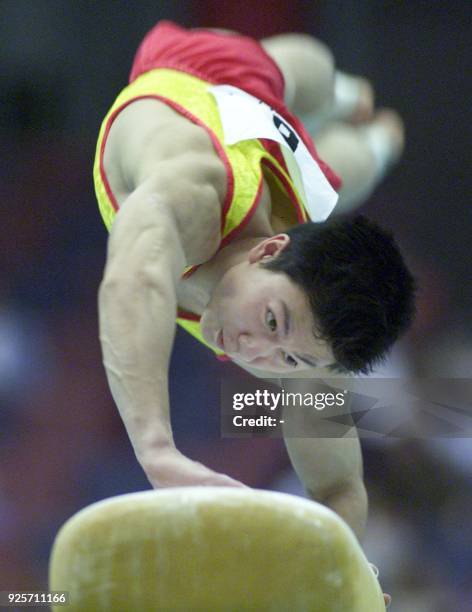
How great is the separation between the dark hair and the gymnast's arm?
7.6 inches

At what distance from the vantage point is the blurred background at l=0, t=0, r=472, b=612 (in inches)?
92.1

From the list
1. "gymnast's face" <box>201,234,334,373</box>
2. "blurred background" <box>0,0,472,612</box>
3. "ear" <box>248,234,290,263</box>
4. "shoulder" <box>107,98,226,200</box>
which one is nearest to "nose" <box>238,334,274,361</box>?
"gymnast's face" <box>201,234,334,373</box>

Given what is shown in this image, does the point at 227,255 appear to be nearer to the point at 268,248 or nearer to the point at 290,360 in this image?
the point at 268,248

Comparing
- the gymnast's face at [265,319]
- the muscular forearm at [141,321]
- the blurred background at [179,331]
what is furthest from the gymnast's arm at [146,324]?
the blurred background at [179,331]

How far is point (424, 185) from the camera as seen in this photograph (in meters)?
2.77

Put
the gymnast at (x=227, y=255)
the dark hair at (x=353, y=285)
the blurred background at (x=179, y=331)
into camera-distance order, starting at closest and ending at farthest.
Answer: the gymnast at (x=227, y=255) → the dark hair at (x=353, y=285) → the blurred background at (x=179, y=331)

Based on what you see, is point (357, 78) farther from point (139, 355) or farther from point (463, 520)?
point (139, 355)

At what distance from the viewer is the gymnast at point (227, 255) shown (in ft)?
4.28

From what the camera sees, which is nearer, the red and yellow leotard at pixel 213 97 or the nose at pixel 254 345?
the nose at pixel 254 345

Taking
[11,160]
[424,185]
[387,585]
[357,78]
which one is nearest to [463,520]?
[387,585]

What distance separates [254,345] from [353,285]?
0.18m

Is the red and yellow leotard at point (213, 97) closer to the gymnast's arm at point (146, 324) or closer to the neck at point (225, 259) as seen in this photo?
the neck at point (225, 259)

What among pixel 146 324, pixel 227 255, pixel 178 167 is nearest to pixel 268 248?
pixel 227 255

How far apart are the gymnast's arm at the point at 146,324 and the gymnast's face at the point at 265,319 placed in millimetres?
120
